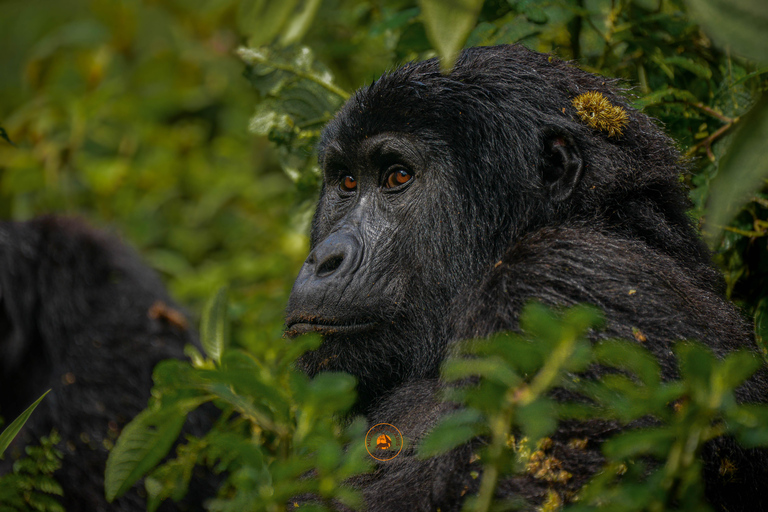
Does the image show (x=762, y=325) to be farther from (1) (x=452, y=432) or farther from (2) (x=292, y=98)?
(2) (x=292, y=98)

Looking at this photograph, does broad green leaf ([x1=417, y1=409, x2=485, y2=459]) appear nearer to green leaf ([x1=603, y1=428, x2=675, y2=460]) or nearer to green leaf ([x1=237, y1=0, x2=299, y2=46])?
green leaf ([x1=603, y1=428, x2=675, y2=460])

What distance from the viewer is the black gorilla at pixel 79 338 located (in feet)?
10.9

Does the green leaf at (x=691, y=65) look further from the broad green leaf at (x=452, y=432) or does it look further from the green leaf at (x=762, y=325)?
the broad green leaf at (x=452, y=432)

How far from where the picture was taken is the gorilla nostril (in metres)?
2.32

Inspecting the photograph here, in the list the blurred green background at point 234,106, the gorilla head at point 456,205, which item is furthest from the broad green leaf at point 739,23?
the blurred green background at point 234,106

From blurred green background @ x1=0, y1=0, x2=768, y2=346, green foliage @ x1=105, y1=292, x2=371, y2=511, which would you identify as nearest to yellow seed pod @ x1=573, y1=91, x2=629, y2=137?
blurred green background @ x1=0, y1=0, x2=768, y2=346

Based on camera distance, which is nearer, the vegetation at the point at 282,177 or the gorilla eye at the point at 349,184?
the vegetation at the point at 282,177

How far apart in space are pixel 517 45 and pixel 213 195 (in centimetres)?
489

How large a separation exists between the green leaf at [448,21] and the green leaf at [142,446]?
3.13 feet

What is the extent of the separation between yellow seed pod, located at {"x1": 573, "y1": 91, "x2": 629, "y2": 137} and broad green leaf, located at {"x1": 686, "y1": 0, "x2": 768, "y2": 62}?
4.30 feet

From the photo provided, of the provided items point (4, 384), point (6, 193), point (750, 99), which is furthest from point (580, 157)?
point (6, 193)

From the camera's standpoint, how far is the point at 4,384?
371 centimetres

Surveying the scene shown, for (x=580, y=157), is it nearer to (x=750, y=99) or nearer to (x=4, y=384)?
(x=750, y=99)

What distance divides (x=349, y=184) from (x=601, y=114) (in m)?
0.98
